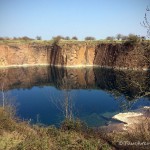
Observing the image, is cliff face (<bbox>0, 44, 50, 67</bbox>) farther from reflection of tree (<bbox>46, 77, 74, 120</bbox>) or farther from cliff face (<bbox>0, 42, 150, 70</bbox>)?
reflection of tree (<bbox>46, 77, 74, 120</bbox>)

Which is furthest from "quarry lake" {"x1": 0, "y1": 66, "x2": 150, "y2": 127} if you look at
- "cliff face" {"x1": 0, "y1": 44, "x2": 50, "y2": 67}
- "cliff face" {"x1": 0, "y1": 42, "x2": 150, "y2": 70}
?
"cliff face" {"x1": 0, "y1": 44, "x2": 50, "y2": 67}

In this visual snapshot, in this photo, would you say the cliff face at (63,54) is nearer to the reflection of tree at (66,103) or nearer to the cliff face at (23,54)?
the cliff face at (23,54)

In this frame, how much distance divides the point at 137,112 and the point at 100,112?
15.9 feet

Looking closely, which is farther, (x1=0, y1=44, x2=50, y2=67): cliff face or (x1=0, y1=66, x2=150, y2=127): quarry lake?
(x1=0, y1=44, x2=50, y2=67): cliff face

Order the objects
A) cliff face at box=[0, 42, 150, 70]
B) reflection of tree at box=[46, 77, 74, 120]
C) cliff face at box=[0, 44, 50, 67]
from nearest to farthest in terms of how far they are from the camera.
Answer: reflection of tree at box=[46, 77, 74, 120]
cliff face at box=[0, 42, 150, 70]
cliff face at box=[0, 44, 50, 67]

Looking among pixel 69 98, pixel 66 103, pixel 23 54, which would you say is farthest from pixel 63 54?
pixel 66 103

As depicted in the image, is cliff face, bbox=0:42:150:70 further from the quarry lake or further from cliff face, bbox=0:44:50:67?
the quarry lake

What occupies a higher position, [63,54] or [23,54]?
[63,54]

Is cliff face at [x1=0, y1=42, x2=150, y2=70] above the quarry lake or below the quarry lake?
above

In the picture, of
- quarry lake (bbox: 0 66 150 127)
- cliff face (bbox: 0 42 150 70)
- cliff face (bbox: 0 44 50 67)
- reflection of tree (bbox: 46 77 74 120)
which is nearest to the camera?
quarry lake (bbox: 0 66 150 127)

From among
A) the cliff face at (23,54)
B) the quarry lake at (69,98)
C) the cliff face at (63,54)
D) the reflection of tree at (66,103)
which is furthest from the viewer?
the cliff face at (23,54)

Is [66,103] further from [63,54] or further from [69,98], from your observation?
[63,54]

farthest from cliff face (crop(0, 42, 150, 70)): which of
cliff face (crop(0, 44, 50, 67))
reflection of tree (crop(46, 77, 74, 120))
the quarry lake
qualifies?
reflection of tree (crop(46, 77, 74, 120))

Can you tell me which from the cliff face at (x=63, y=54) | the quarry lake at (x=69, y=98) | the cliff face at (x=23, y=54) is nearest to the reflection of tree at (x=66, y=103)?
the quarry lake at (x=69, y=98)
